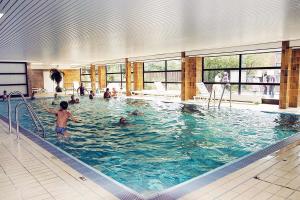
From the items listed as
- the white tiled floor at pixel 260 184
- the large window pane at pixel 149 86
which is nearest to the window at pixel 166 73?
the large window pane at pixel 149 86

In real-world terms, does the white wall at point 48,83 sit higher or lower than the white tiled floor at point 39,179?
higher

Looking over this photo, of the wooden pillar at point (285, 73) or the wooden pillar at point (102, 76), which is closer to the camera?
the wooden pillar at point (285, 73)

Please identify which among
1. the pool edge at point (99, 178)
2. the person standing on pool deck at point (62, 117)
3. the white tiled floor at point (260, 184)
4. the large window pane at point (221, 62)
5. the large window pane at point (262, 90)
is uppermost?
the large window pane at point (221, 62)

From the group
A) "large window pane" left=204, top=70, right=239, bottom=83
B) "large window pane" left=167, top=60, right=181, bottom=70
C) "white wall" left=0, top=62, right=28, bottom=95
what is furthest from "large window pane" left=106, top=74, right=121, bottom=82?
"large window pane" left=204, top=70, right=239, bottom=83

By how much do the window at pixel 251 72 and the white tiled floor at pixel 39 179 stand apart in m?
11.2

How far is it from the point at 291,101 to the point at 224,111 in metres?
3.37

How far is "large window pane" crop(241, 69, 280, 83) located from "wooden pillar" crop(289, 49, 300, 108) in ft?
4.25

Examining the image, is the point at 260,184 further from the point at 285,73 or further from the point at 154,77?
the point at 154,77

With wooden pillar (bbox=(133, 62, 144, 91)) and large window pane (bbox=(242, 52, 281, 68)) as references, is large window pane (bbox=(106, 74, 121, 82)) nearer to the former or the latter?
wooden pillar (bbox=(133, 62, 144, 91))

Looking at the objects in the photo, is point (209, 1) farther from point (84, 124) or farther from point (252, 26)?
point (84, 124)

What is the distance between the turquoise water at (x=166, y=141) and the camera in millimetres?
4430

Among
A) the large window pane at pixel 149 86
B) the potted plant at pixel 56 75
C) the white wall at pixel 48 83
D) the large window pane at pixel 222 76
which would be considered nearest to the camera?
the large window pane at pixel 222 76

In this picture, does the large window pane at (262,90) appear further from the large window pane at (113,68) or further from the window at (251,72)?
the large window pane at (113,68)

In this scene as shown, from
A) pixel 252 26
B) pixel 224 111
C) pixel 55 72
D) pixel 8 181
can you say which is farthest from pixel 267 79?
pixel 55 72
